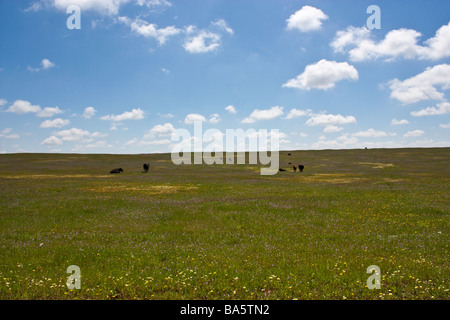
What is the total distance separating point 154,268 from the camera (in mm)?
9945

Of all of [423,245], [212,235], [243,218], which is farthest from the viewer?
[243,218]

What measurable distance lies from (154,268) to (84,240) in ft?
17.1

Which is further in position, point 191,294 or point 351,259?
point 351,259

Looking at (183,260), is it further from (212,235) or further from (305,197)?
(305,197)

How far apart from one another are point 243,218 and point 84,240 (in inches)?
352

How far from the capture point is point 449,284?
28.1ft

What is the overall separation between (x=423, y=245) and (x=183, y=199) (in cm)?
1837

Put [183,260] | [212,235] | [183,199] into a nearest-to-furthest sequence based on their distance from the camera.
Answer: [183,260] → [212,235] → [183,199]
